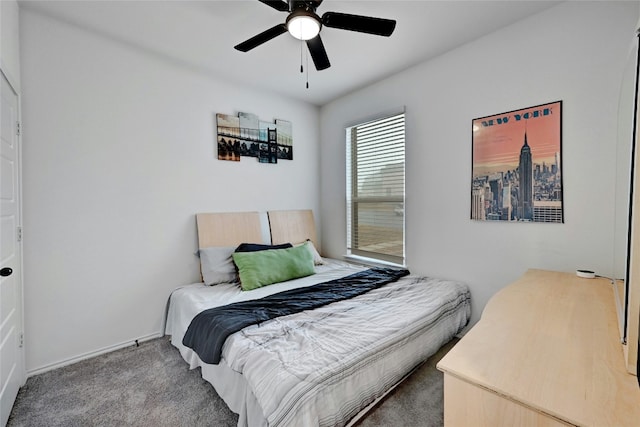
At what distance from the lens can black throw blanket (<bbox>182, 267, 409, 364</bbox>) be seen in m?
1.71

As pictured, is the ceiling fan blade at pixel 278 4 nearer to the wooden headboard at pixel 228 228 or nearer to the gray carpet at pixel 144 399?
the wooden headboard at pixel 228 228

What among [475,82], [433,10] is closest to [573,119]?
[475,82]

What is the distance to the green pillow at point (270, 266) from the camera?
2562 millimetres

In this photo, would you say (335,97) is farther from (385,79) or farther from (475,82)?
(475,82)

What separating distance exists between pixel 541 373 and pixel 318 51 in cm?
211

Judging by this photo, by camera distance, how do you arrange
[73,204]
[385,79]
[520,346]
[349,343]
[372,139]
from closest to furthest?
[520,346] → [349,343] → [73,204] → [385,79] → [372,139]

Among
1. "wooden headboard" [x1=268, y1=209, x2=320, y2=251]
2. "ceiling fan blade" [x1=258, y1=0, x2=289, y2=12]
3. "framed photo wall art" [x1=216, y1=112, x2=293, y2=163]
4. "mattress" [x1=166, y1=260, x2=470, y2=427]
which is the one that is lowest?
"mattress" [x1=166, y1=260, x2=470, y2=427]

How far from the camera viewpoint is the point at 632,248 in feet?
2.58

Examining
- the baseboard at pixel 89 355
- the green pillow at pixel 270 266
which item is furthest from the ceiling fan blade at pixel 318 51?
the baseboard at pixel 89 355

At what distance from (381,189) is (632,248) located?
2.52 m

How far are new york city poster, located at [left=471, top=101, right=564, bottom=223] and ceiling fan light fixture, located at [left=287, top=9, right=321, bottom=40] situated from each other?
1.58m

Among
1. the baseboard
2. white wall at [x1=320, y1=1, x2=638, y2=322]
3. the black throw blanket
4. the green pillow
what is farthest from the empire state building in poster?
the baseboard

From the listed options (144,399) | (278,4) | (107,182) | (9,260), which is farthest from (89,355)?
(278,4)

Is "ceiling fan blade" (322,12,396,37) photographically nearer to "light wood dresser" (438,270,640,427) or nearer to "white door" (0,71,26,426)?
"light wood dresser" (438,270,640,427)
